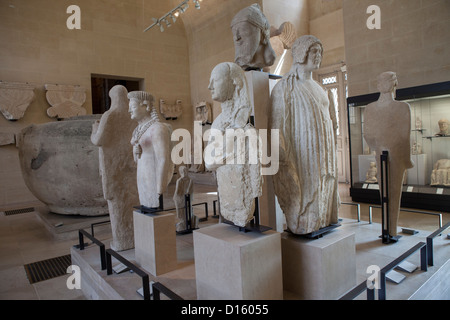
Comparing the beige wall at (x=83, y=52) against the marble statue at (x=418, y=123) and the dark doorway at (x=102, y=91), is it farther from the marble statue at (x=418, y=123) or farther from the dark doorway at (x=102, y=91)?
the marble statue at (x=418, y=123)

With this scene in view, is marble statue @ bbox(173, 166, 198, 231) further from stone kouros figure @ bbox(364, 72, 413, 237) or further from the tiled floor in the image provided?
stone kouros figure @ bbox(364, 72, 413, 237)

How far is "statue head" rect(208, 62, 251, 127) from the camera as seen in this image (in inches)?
81.7

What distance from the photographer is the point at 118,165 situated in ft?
12.0

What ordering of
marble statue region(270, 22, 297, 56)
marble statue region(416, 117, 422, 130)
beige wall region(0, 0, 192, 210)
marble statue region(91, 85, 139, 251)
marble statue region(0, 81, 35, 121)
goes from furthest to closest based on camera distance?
marble statue region(270, 22, 297, 56), beige wall region(0, 0, 192, 210), marble statue region(0, 81, 35, 121), marble statue region(416, 117, 422, 130), marble statue region(91, 85, 139, 251)

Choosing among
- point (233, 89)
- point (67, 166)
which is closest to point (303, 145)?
point (233, 89)

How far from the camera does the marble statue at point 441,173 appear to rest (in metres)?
5.55

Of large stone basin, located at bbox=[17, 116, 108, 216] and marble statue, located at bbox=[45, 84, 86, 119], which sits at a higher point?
marble statue, located at bbox=[45, 84, 86, 119]

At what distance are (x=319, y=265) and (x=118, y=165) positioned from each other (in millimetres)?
2597

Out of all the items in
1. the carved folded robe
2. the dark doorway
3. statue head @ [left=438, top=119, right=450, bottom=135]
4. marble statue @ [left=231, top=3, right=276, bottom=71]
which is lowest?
the carved folded robe

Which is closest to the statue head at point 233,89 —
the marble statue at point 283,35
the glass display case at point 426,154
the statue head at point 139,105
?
the statue head at point 139,105

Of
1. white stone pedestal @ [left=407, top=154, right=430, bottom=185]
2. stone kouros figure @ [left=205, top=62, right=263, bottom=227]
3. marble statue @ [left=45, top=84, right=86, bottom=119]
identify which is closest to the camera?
stone kouros figure @ [left=205, top=62, right=263, bottom=227]

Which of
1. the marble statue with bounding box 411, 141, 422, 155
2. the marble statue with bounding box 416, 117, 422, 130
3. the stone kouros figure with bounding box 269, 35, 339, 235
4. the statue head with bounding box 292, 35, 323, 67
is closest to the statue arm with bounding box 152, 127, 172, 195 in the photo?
the stone kouros figure with bounding box 269, 35, 339, 235

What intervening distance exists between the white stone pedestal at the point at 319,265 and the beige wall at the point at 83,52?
8.86 metres
